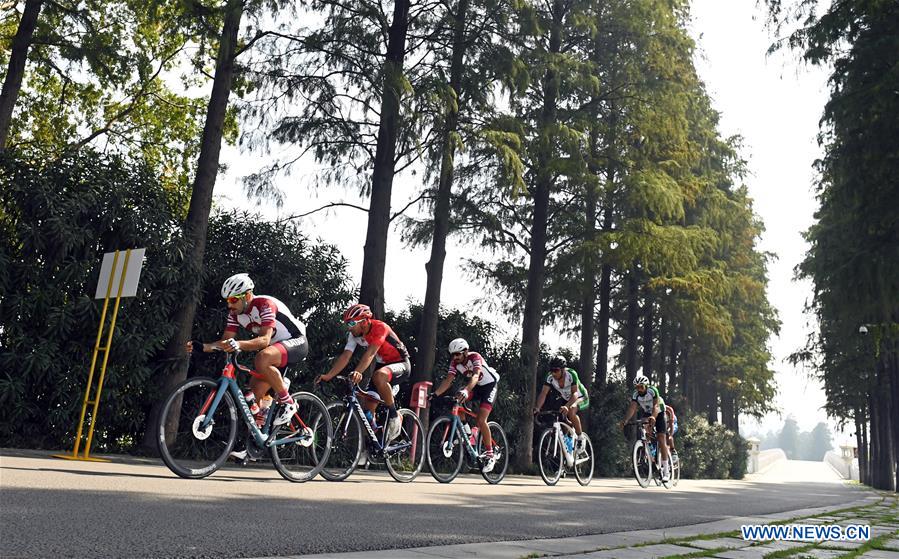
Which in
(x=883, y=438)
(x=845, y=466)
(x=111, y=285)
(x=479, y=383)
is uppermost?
(x=845, y=466)

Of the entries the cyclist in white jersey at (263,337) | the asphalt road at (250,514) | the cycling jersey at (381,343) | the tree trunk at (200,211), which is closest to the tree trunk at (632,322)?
the tree trunk at (200,211)

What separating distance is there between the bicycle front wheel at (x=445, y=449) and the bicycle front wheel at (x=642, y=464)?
5.59m

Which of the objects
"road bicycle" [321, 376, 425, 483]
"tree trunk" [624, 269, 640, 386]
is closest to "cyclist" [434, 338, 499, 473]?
"road bicycle" [321, 376, 425, 483]

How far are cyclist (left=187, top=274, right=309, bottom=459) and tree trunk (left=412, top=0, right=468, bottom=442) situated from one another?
7.25 m

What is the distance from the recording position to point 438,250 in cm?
1766

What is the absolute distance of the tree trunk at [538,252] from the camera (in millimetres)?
19141

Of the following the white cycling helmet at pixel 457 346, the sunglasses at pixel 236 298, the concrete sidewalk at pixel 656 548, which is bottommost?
the concrete sidewalk at pixel 656 548

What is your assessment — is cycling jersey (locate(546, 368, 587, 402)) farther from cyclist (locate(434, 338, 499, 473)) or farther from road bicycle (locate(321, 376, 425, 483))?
road bicycle (locate(321, 376, 425, 483))

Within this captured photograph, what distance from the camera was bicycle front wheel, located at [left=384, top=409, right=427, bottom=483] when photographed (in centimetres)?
1052

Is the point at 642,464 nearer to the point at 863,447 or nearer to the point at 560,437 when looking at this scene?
the point at 560,437

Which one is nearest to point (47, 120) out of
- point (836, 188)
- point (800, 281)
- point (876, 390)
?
point (836, 188)

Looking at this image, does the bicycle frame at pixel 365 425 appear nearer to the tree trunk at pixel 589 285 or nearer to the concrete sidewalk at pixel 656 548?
the concrete sidewalk at pixel 656 548

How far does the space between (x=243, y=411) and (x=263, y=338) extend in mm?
807

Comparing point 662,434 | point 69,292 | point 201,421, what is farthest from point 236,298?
point 662,434
